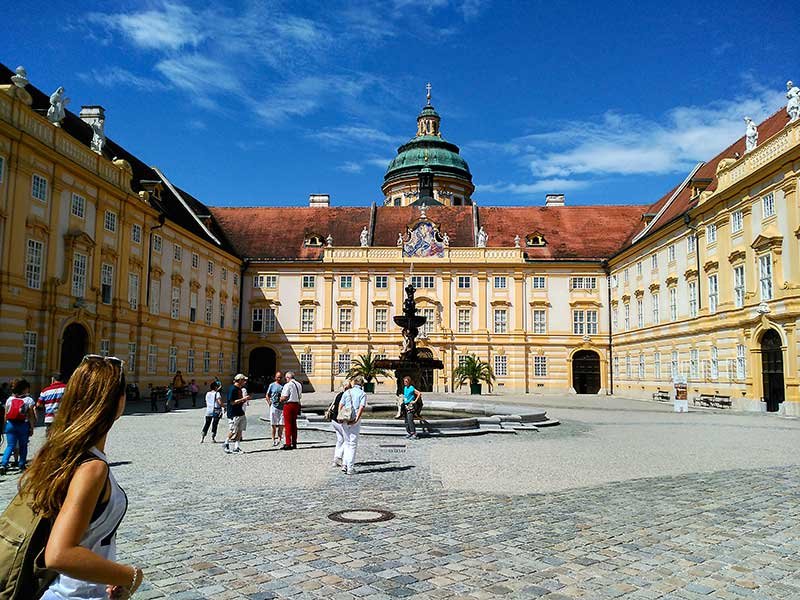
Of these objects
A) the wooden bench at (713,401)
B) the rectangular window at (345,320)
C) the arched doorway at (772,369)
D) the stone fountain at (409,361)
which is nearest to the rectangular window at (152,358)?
the stone fountain at (409,361)

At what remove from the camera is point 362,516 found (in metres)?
8.30

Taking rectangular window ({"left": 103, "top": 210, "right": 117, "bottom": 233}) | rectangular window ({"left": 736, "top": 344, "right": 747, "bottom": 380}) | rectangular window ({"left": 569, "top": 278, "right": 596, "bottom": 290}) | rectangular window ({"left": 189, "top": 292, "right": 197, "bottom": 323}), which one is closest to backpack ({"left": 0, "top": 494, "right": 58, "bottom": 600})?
rectangular window ({"left": 103, "top": 210, "right": 117, "bottom": 233})

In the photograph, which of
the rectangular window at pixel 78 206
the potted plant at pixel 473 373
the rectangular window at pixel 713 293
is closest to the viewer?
the rectangular window at pixel 78 206

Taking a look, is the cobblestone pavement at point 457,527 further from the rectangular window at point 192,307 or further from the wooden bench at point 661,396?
the rectangular window at point 192,307

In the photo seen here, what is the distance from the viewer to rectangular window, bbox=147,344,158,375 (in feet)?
118

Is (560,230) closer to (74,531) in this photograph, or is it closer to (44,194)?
(44,194)

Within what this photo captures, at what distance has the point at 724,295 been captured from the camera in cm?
3275

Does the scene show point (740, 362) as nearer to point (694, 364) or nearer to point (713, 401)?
point (713, 401)

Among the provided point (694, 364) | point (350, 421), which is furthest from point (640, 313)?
point (350, 421)

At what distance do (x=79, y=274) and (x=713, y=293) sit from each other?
30.3 m

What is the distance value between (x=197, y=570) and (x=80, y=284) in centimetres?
2706

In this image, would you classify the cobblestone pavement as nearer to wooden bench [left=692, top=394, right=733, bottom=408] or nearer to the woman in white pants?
the woman in white pants

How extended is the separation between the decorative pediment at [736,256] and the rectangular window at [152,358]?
29568 mm

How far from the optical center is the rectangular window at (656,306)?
41625mm
